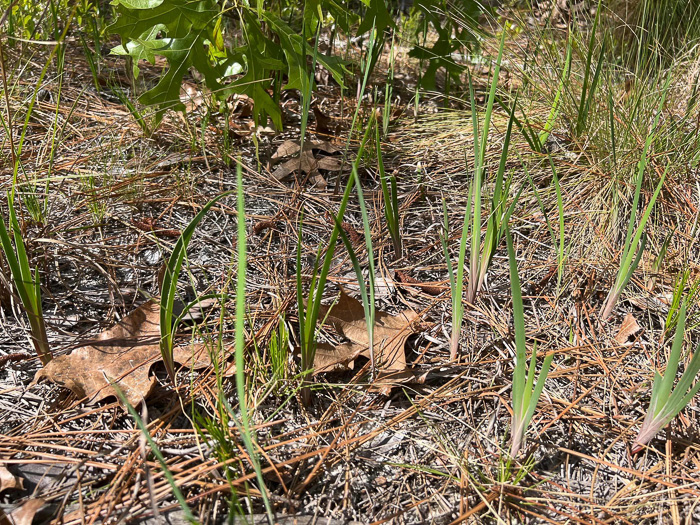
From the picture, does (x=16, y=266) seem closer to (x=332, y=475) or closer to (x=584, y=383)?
(x=332, y=475)

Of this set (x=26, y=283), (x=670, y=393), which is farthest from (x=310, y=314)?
(x=670, y=393)

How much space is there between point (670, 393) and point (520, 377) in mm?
303

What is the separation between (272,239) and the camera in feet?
5.32

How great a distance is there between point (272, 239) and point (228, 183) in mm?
301

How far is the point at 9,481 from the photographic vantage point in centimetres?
96

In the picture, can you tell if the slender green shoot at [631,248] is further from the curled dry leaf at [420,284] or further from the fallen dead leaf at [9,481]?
the fallen dead leaf at [9,481]

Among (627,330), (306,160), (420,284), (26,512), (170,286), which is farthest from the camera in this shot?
(306,160)

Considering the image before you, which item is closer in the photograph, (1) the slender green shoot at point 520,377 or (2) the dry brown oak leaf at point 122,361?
(1) the slender green shoot at point 520,377

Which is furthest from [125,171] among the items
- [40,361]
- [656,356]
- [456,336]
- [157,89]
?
[656,356]

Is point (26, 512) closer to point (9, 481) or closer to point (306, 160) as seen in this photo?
point (9, 481)

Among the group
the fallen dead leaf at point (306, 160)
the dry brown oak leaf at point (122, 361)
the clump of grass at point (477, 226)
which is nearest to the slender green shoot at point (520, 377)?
the clump of grass at point (477, 226)

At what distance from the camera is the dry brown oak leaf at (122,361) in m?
1.14

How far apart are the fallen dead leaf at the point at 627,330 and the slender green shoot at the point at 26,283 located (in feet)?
4.27

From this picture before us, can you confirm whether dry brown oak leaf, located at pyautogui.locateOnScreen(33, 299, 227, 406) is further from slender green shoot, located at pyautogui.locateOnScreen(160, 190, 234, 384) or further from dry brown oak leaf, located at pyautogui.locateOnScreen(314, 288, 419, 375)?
dry brown oak leaf, located at pyautogui.locateOnScreen(314, 288, 419, 375)
